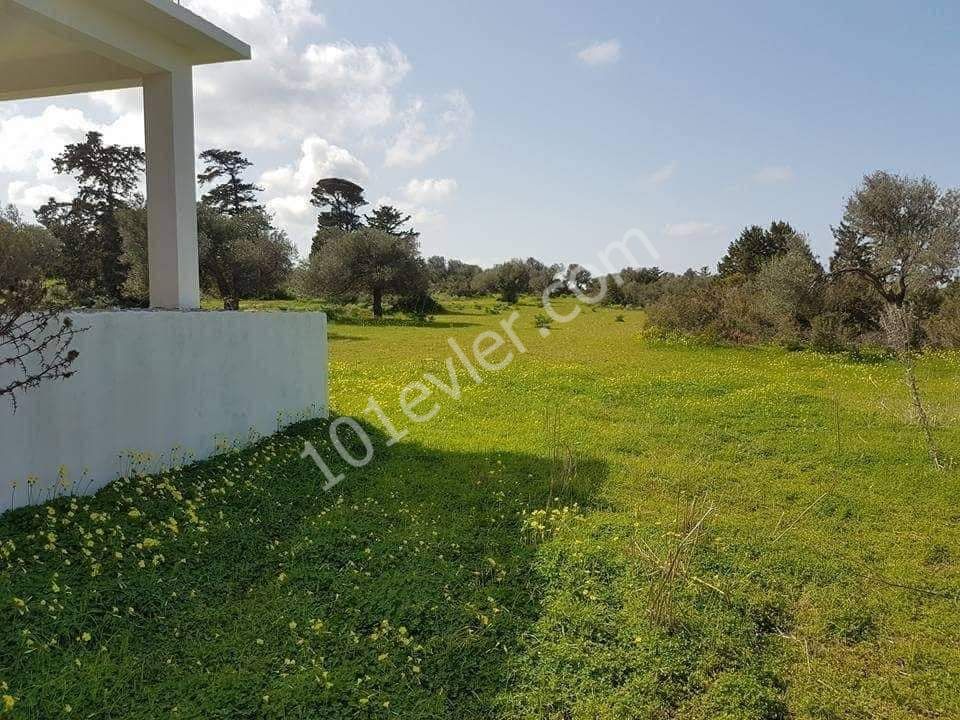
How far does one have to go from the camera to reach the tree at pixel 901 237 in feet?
52.3

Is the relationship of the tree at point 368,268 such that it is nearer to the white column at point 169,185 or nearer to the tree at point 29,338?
the white column at point 169,185

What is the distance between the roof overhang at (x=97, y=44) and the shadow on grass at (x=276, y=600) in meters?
3.56

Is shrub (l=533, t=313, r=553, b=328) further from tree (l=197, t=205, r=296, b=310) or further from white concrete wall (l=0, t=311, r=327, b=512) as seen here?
white concrete wall (l=0, t=311, r=327, b=512)

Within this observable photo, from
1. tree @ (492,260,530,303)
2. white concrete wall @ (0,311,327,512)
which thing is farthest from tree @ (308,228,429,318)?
white concrete wall @ (0,311,327,512)

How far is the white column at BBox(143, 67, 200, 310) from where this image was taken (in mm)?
6051

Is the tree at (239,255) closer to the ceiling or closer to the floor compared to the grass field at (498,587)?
closer to the ceiling

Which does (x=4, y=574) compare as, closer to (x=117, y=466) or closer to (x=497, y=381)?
(x=117, y=466)

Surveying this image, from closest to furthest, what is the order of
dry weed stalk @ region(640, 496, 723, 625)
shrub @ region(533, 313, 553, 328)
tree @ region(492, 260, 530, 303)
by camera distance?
dry weed stalk @ region(640, 496, 723, 625)
shrub @ region(533, 313, 553, 328)
tree @ region(492, 260, 530, 303)

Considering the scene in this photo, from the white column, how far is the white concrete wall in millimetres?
803

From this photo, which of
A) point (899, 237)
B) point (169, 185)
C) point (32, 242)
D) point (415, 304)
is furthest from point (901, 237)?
point (32, 242)

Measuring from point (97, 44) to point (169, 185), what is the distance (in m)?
1.21

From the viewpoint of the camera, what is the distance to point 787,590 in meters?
3.83

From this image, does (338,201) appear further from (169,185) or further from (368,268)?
(169,185)

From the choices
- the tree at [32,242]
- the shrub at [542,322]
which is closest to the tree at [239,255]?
the tree at [32,242]
